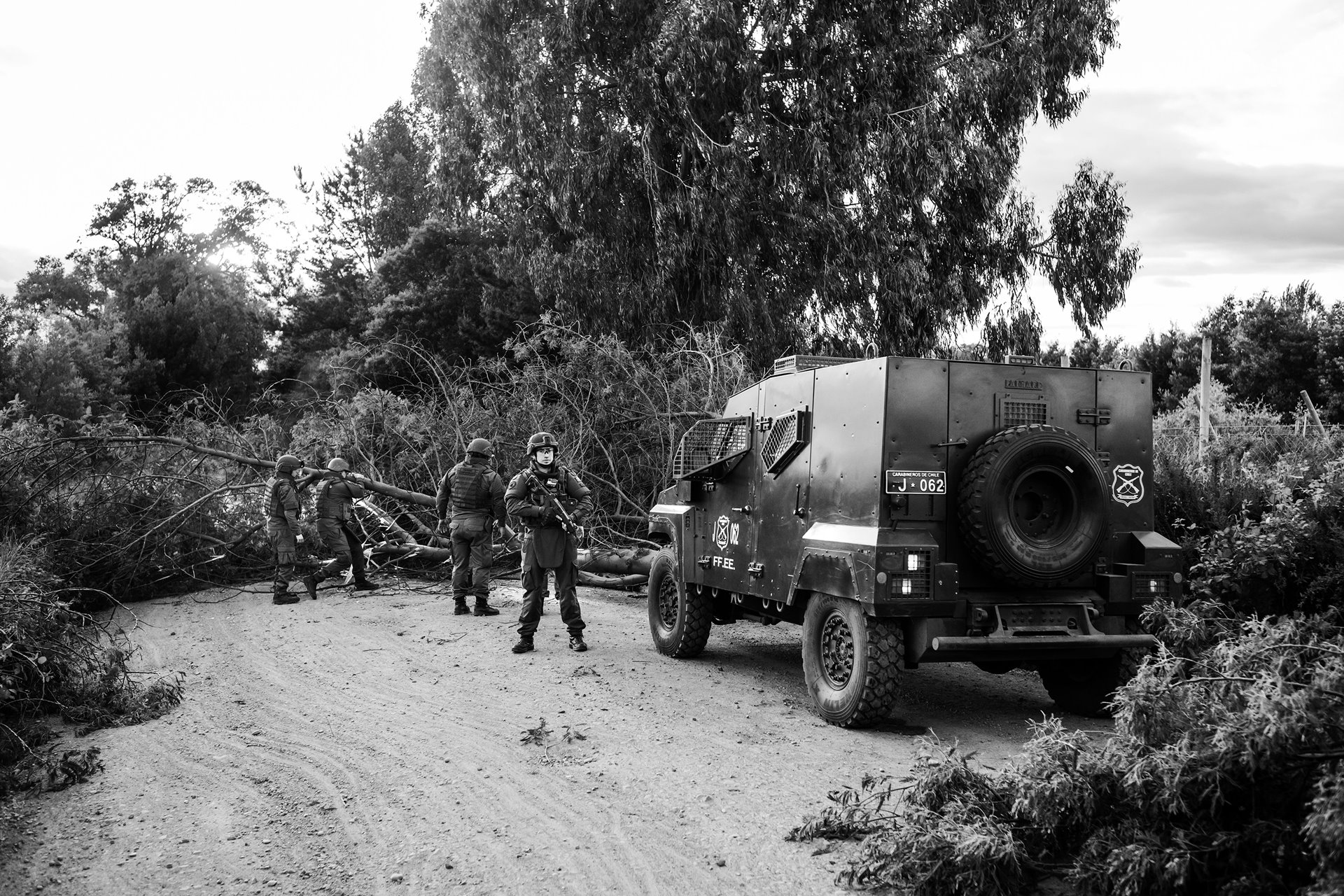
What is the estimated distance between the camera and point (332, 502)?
43.8 feet

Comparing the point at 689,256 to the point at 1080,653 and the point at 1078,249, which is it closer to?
the point at 1078,249

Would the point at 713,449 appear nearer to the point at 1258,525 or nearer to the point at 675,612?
the point at 675,612

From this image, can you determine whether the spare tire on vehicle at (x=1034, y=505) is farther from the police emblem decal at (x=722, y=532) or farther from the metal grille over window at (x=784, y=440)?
the police emblem decal at (x=722, y=532)

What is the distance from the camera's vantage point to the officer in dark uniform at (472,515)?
11516mm

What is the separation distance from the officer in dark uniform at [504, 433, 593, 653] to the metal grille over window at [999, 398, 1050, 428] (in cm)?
406

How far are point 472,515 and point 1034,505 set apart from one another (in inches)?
266

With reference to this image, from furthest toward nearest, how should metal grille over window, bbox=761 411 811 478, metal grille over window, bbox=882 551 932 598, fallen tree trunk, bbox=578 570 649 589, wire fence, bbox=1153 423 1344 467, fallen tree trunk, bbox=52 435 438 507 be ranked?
fallen tree trunk, bbox=52 435 438 507, fallen tree trunk, bbox=578 570 649 589, wire fence, bbox=1153 423 1344 467, metal grille over window, bbox=761 411 811 478, metal grille over window, bbox=882 551 932 598

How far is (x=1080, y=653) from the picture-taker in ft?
21.3

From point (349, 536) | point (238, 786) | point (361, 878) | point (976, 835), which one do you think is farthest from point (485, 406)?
point (976, 835)

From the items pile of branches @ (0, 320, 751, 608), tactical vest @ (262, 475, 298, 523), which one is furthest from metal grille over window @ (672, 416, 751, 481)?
tactical vest @ (262, 475, 298, 523)

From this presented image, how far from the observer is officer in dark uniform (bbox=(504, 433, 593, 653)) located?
923 cm

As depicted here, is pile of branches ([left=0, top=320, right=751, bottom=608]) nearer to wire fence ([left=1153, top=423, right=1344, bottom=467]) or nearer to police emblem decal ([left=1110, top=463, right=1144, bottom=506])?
wire fence ([left=1153, top=423, right=1344, bottom=467])

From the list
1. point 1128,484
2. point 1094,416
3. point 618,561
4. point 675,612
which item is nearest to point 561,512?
point 675,612

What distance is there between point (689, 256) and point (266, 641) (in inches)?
468
